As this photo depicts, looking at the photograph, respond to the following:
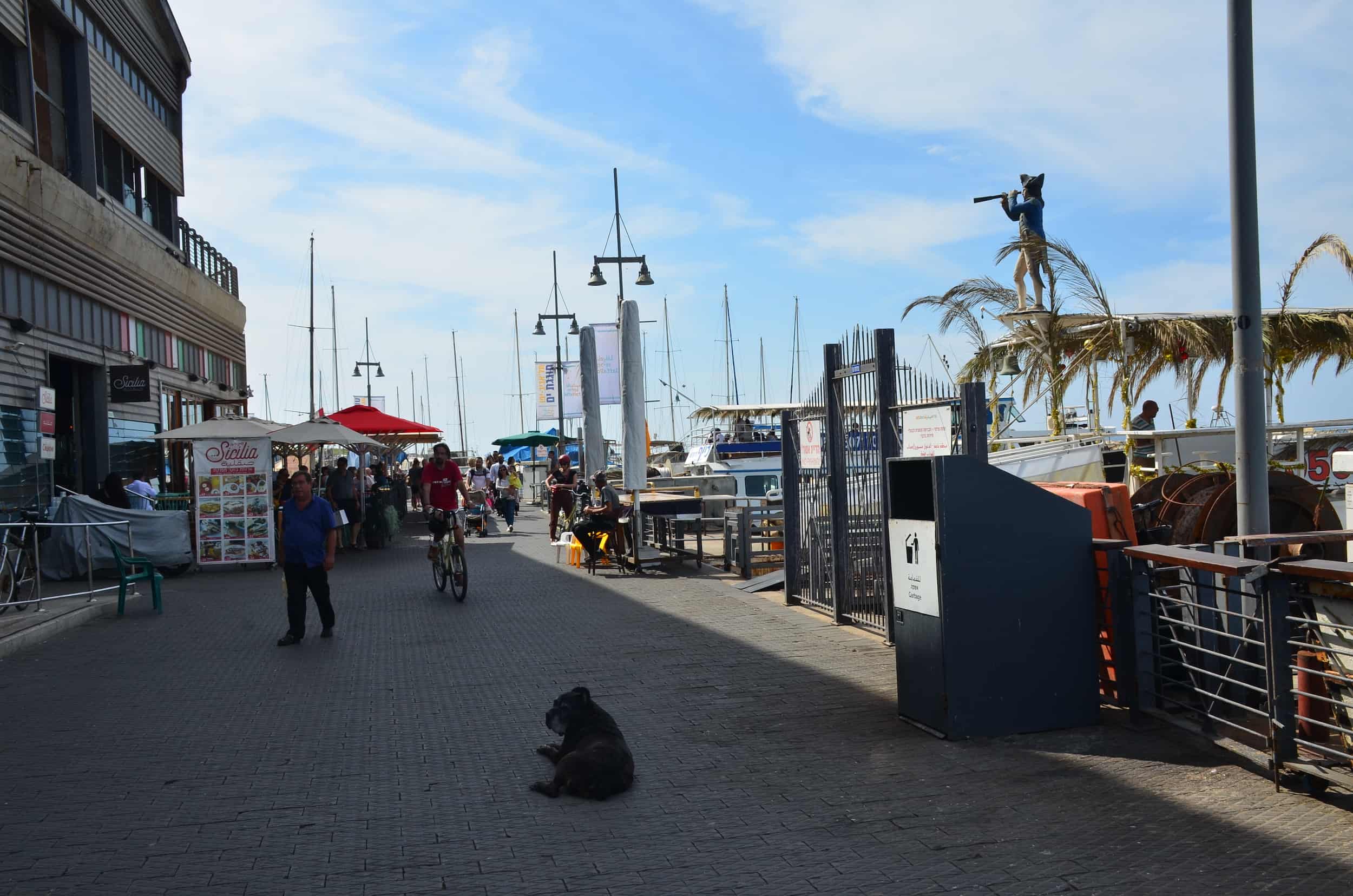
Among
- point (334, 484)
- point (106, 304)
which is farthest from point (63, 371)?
point (334, 484)

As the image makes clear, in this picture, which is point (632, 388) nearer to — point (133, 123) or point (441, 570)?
point (441, 570)

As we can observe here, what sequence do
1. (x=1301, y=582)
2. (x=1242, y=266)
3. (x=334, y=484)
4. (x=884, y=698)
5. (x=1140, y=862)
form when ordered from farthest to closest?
(x=334, y=484)
(x=884, y=698)
(x=1242, y=266)
(x=1301, y=582)
(x=1140, y=862)

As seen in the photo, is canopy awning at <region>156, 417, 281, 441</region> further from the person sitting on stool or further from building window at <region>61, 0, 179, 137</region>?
building window at <region>61, 0, 179, 137</region>

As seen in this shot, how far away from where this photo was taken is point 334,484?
21516 mm

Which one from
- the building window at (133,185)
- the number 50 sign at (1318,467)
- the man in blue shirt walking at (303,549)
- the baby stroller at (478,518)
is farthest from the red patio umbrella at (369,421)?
the number 50 sign at (1318,467)

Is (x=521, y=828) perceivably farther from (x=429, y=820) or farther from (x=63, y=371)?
(x=63, y=371)

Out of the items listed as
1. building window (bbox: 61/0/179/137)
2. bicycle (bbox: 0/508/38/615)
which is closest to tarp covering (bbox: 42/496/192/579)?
bicycle (bbox: 0/508/38/615)

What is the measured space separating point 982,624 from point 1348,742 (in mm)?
1948

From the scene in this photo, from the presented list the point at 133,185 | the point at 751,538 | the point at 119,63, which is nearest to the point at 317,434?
the point at 751,538

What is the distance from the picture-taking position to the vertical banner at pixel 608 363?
2452cm

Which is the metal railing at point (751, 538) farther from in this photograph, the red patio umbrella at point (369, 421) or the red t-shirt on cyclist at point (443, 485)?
the red patio umbrella at point (369, 421)

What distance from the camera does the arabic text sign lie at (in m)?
8.98

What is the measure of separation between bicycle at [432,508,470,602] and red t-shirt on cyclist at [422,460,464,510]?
31cm

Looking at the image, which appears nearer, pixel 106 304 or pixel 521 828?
pixel 521 828
